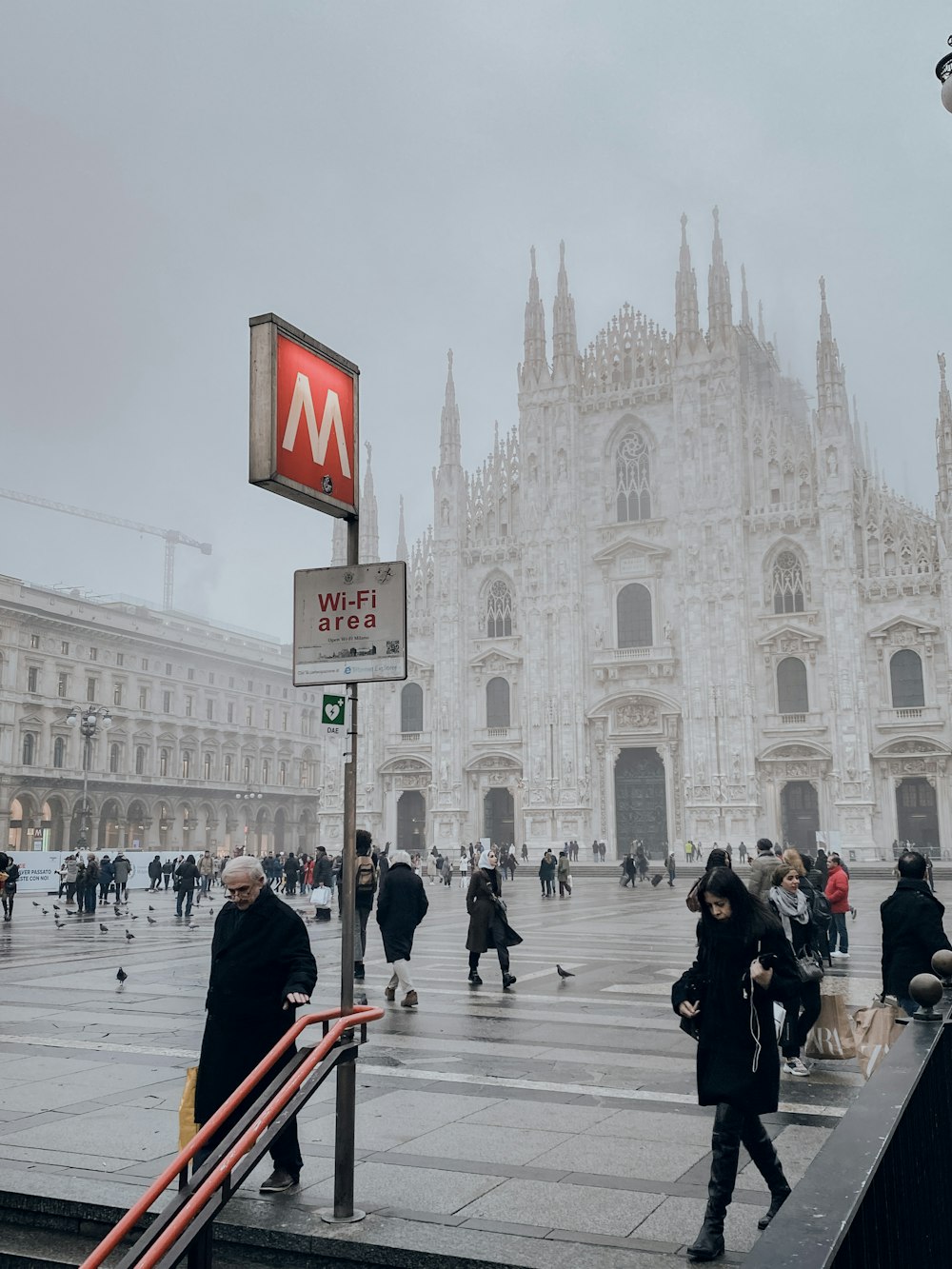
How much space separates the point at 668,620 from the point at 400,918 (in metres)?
36.0

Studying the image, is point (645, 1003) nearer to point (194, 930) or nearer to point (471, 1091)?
point (471, 1091)

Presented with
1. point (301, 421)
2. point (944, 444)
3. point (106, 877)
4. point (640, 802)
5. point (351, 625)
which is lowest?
point (106, 877)

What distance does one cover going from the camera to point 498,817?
158 ft

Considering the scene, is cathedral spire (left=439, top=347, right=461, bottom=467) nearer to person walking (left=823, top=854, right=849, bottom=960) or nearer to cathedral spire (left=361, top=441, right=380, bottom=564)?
cathedral spire (left=361, top=441, right=380, bottom=564)

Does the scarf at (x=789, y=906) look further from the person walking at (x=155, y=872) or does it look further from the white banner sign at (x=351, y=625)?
the person walking at (x=155, y=872)

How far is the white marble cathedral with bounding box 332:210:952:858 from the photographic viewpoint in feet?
137

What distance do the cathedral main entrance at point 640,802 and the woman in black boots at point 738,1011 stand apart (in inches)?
1623

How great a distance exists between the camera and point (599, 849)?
43656mm

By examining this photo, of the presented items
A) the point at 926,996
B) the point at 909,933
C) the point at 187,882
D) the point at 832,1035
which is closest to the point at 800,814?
the point at 187,882

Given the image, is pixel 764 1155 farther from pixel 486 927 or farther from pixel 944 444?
pixel 944 444

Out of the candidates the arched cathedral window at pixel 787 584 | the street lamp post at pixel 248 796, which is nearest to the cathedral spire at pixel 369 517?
A: the arched cathedral window at pixel 787 584

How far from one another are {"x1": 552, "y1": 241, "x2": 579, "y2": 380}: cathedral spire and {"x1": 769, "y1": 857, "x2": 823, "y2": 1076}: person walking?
40977 mm

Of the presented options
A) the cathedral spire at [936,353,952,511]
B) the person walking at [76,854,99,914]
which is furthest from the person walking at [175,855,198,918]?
the cathedral spire at [936,353,952,511]

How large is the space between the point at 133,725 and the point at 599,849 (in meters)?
29.2
